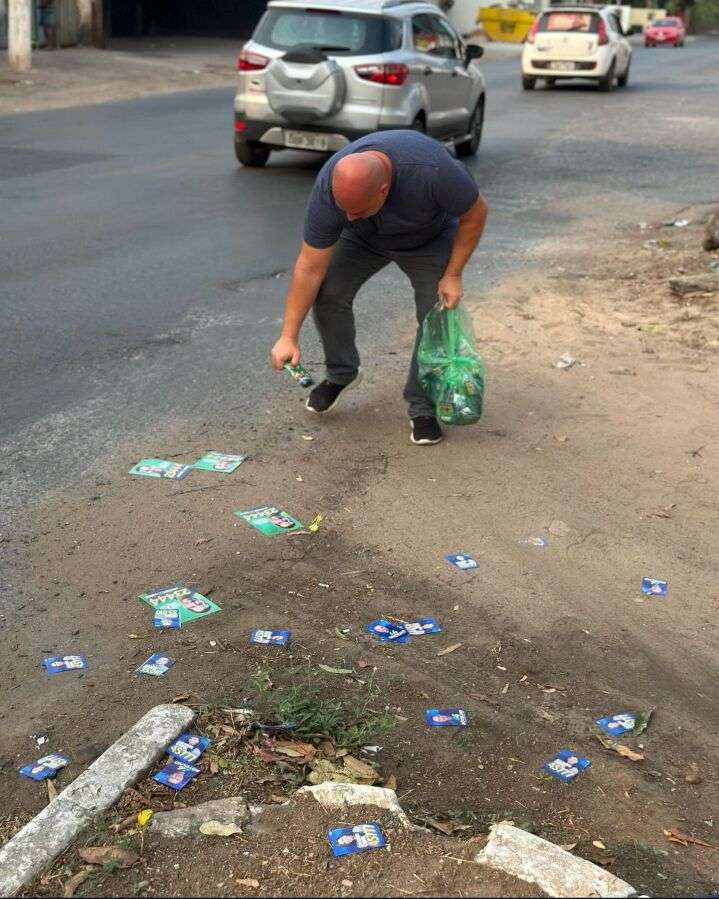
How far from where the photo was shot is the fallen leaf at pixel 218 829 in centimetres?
289

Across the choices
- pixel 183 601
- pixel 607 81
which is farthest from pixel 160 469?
pixel 607 81

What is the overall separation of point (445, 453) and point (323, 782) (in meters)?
2.80

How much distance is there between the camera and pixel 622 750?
11.6ft

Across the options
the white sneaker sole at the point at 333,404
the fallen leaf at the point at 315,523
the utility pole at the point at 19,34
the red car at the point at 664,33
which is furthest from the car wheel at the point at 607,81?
the red car at the point at 664,33

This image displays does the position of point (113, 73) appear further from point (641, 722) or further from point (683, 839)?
point (683, 839)

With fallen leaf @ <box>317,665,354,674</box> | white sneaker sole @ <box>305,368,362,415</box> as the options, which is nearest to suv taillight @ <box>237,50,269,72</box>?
white sneaker sole @ <box>305,368,362,415</box>

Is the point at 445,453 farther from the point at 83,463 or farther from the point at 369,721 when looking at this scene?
the point at 369,721

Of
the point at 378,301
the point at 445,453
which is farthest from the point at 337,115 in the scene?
the point at 445,453

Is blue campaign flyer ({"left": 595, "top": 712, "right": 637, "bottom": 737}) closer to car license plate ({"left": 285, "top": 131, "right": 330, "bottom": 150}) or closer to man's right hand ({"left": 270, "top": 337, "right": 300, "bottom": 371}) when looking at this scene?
man's right hand ({"left": 270, "top": 337, "right": 300, "bottom": 371})

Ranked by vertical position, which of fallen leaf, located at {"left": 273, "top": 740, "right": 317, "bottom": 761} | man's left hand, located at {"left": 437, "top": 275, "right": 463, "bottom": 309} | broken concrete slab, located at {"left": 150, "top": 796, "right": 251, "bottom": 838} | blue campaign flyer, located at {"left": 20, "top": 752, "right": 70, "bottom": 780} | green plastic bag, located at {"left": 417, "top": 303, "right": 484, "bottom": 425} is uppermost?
man's left hand, located at {"left": 437, "top": 275, "right": 463, "bottom": 309}

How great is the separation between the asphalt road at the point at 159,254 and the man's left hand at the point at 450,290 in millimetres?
1267

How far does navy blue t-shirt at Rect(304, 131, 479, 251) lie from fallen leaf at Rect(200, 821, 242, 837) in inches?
113

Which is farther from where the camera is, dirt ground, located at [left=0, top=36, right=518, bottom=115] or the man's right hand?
dirt ground, located at [left=0, top=36, right=518, bottom=115]

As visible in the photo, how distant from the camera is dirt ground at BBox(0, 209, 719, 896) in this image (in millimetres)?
3232
